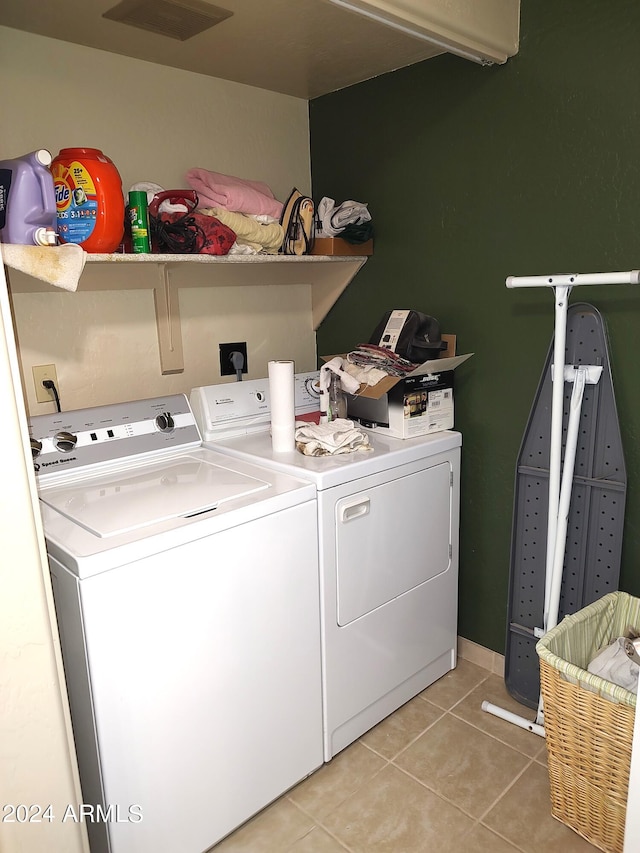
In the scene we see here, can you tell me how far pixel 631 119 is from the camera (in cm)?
178

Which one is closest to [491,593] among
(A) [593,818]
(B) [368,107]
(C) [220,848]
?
(A) [593,818]

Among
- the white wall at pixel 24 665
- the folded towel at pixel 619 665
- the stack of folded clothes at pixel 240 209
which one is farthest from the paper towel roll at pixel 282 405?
the folded towel at pixel 619 665

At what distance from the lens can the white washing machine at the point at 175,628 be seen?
1.42 m

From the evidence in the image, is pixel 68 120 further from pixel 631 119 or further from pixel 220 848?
pixel 220 848

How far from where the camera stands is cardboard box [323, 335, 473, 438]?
2.12m

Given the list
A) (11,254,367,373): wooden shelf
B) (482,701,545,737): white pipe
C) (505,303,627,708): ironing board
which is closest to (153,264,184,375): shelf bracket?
(11,254,367,373): wooden shelf

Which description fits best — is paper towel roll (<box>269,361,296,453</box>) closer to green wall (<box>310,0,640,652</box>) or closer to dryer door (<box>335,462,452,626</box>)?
dryer door (<box>335,462,452,626</box>)

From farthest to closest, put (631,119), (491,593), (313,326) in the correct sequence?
1. (313,326)
2. (491,593)
3. (631,119)

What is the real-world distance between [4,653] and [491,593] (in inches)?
68.0

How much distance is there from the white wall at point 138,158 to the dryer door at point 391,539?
0.87 meters

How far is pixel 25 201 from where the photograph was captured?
146cm

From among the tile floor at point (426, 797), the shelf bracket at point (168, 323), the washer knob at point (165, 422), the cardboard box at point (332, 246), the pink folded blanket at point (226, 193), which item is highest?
the pink folded blanket at point (226, 193)

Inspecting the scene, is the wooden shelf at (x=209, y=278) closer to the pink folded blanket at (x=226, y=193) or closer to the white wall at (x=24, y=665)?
the pink folded blanket at (x=226, y=193)

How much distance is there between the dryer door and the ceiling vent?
4.69 feet
